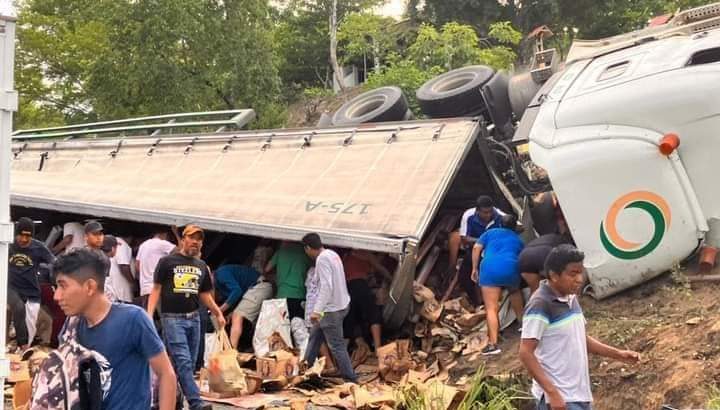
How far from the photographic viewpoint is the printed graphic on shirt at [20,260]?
7910mm

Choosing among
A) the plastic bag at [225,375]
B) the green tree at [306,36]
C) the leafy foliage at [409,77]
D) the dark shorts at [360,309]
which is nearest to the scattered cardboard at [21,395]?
the plastic bag at [225,375]

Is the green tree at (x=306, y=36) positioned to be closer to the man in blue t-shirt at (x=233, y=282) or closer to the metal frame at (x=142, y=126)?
the metal frame at (x=142, y=126)

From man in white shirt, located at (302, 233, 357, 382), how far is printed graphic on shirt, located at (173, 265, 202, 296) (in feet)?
4.58

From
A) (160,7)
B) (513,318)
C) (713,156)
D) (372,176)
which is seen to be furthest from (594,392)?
(160,7)

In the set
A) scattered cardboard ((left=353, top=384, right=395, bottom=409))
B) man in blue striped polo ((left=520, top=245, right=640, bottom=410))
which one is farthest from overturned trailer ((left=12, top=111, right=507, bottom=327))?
man in blue striped polo ((left=520, top=245, right=640, bottom=410))

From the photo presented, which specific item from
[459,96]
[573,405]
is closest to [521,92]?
[459,96]

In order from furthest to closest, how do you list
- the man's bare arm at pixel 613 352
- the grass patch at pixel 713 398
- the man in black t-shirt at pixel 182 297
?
the man in black t-shirt at pixel 182 297 < the grass patch at pixel 713 398 < the man's bare arm at pixel 613 352

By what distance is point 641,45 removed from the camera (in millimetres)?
8203

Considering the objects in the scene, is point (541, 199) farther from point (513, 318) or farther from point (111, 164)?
point (111, 164)

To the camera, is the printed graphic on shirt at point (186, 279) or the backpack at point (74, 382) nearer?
the backpack at point (74, 382)

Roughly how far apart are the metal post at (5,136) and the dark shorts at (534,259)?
4.71m

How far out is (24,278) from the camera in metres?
7.99

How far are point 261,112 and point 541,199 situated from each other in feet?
54.8

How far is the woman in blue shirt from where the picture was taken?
24.2 feet
